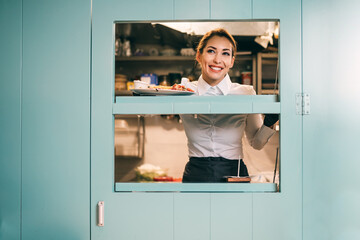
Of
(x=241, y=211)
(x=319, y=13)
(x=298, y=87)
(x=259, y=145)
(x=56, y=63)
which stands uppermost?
(x=319, y=13)

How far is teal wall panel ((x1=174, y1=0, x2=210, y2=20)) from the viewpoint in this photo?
1.49 metres

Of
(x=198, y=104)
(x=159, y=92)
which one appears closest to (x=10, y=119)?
(x=159, y=92)

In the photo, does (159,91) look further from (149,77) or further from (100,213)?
(149,77)

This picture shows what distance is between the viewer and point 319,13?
147 centimetres

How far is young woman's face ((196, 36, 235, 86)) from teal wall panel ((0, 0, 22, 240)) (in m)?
0.98

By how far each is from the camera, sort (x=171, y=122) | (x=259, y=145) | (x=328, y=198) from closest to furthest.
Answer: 1. (x=328, y=198)
2. (x=259, y=145)
3. (x=171, y=122)

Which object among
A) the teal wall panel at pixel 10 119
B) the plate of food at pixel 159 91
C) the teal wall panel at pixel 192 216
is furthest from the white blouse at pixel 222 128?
the teal wall panel at pixel 10 119

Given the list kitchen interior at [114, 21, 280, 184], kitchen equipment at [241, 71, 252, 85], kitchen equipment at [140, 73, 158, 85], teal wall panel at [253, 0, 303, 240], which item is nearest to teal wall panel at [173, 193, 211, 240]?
teal wall panel at [253, 0, 303, 240]

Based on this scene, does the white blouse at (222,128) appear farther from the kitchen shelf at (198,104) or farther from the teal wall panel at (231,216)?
the teal wall panel at (231,216)

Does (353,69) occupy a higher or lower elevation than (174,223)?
higher

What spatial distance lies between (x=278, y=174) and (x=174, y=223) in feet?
1.88

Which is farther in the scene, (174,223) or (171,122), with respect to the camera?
(171,122)

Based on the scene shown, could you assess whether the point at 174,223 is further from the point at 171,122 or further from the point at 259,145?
the point at 171,122

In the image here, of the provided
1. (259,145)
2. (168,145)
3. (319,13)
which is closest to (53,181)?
(259,145)
